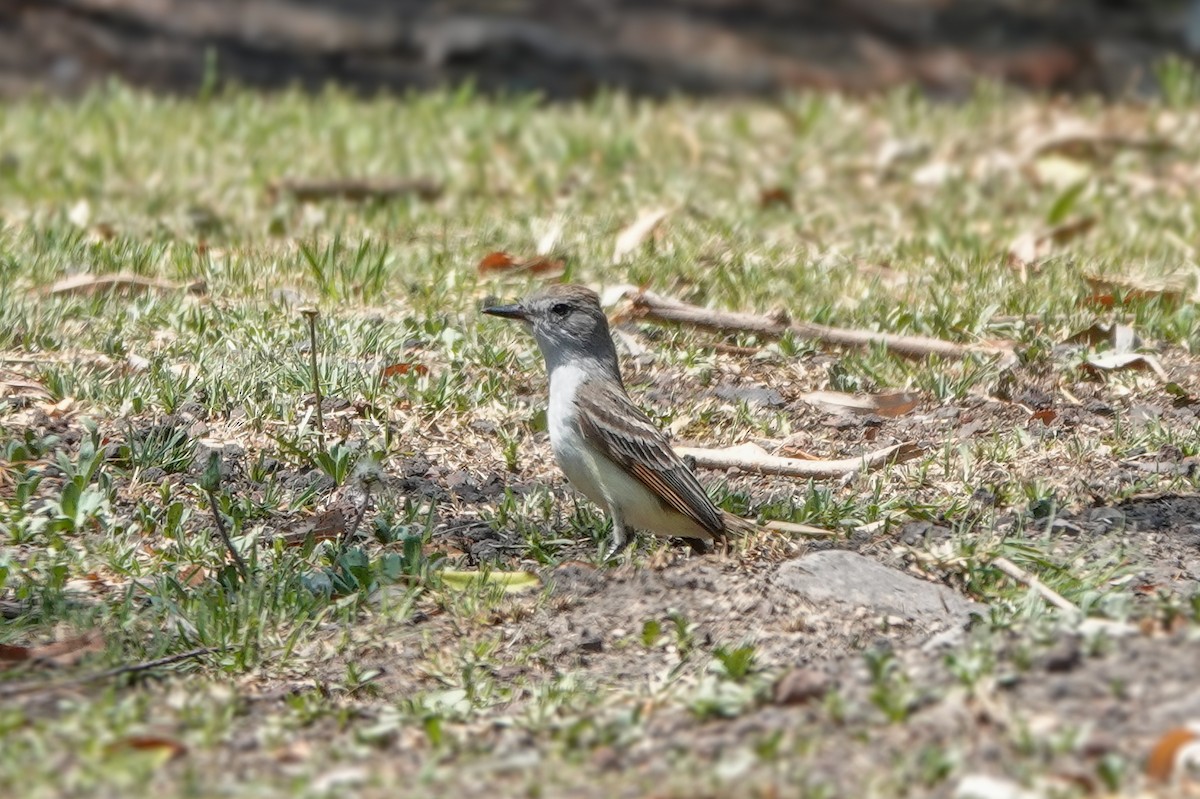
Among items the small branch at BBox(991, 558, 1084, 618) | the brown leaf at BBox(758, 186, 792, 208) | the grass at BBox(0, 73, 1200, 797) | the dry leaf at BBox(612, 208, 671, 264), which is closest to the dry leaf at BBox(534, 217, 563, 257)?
the grass at BBox(0, 73, 1200, 797)

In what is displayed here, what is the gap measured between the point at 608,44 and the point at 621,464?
695 centimetres

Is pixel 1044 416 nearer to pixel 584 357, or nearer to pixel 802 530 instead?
pixel 802 530

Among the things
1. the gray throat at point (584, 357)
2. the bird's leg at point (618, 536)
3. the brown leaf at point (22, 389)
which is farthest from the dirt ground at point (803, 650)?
the gray throat at point (584, 357)

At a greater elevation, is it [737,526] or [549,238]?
[549,238]

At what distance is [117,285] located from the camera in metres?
7.02

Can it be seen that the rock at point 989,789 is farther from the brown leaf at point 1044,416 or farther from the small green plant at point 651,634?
the brown leaf at point 1044,416

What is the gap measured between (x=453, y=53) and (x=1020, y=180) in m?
4.07

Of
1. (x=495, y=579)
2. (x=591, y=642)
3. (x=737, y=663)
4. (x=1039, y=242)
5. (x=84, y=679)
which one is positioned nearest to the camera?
(x=84, y=679)

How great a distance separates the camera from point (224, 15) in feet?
37.5

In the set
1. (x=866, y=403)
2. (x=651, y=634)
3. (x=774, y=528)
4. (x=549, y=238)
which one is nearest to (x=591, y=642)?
(x=651, y=634)

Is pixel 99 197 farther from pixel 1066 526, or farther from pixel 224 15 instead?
pixel 1066 526

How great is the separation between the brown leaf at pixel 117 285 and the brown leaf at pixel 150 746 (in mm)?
3514

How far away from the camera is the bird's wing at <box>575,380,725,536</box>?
5117 millimetres

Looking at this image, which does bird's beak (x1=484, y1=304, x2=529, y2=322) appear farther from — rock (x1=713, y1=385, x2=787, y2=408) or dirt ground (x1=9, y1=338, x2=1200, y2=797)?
rock (x1=713, y1=385, x2=787, y2=408)
